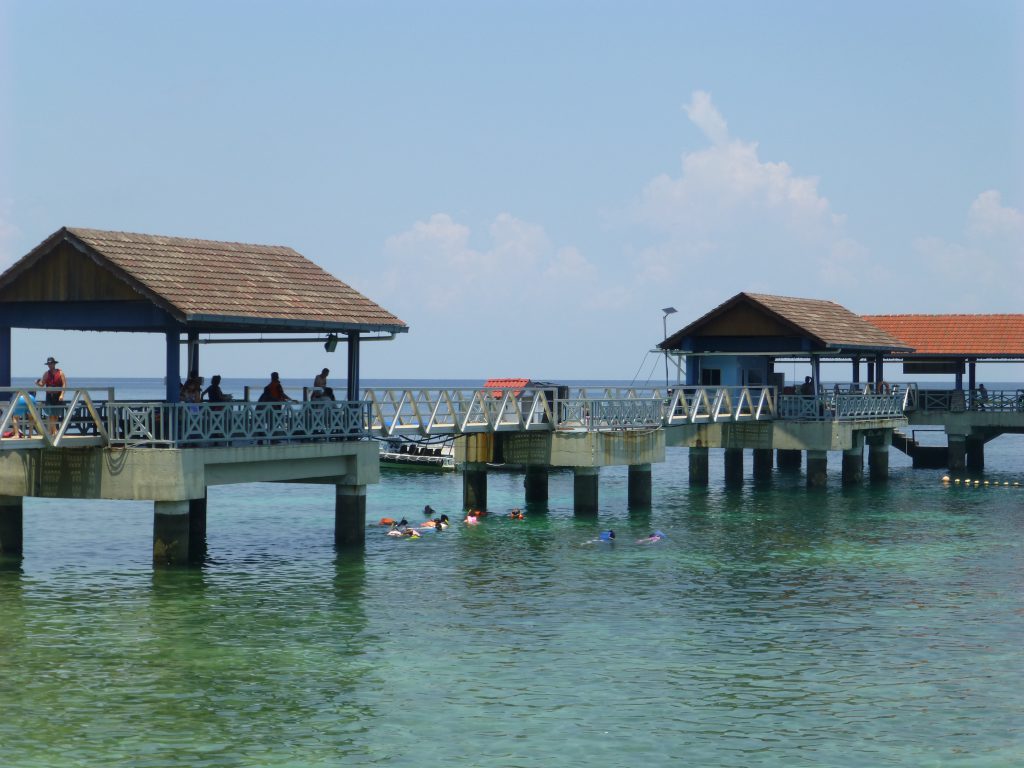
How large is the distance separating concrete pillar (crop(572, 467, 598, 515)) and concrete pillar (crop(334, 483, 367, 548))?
9.32m

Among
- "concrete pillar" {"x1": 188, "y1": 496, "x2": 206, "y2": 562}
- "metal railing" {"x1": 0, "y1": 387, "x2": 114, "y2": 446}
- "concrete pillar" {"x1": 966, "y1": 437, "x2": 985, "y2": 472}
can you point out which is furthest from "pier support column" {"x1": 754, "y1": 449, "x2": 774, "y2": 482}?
"metal railing" {"x1": 0, "y1": 387, "x2": 114, "y2": 446}

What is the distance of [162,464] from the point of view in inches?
1154

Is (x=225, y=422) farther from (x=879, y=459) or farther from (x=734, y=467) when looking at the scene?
(x=879, y=459)

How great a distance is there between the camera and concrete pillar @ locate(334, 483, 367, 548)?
3531cm

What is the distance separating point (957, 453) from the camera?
62656 millimetres

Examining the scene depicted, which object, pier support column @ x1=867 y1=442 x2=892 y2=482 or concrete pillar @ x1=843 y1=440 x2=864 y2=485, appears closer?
concrete pillar @ x1=843 y1=440 x2=864 y2=485

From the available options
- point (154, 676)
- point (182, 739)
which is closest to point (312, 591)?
point (154, 676)

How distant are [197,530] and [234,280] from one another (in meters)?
6.37

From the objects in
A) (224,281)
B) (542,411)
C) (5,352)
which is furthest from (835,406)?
(5,352)

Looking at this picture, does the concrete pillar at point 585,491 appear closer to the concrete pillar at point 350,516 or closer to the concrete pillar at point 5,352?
the concrete pillar at point 350,516

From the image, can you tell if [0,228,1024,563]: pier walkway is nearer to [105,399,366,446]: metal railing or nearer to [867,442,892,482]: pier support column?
[105,399,366,446]: metal railing

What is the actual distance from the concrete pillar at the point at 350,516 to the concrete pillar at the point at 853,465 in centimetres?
2610

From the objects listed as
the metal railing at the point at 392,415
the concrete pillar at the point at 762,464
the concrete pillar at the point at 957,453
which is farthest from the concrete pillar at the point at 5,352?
the concrete pillar at the point at 957,453

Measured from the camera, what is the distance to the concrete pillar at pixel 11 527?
110 feet
